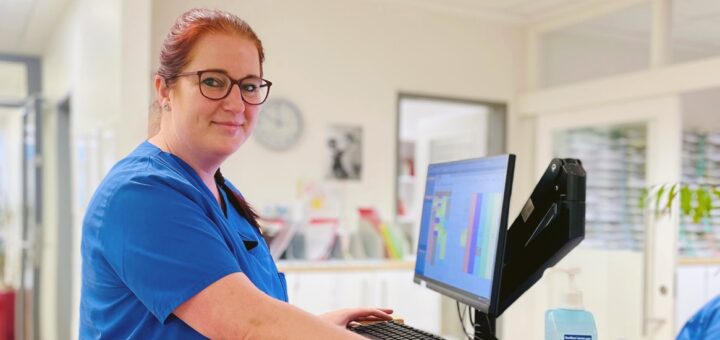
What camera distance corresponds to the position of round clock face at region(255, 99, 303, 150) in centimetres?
394

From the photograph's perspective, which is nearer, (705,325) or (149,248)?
(149,248)

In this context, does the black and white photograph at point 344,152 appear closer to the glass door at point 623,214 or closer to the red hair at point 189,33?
the glass door at point 623,214

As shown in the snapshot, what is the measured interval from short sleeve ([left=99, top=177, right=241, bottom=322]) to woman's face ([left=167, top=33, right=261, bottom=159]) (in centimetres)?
16

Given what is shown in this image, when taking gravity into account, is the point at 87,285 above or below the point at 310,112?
below

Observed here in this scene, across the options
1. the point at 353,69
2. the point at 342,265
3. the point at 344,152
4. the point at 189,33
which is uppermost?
the point at 353,69

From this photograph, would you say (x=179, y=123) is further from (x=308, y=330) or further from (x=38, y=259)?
(x=38, y=259)

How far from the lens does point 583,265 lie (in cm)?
417

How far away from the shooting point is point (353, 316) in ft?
4.50

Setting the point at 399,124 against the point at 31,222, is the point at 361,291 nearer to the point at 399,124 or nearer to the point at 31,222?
the point at 399,124

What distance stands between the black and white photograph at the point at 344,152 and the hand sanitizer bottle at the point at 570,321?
2.98m

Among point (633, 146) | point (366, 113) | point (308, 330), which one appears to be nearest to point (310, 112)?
Answer: point (366, 113)

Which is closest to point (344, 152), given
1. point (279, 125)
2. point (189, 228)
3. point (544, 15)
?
point (279, 125)

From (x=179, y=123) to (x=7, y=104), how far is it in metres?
5.22

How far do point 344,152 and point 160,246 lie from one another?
10.6 feet
